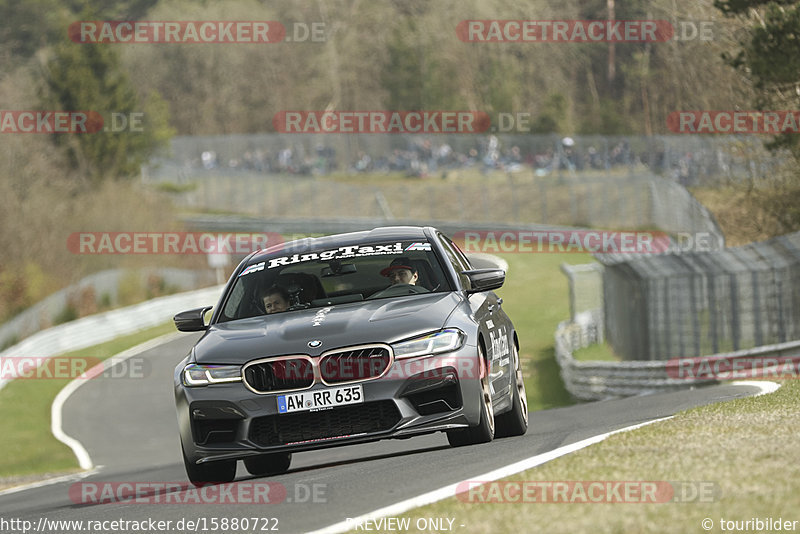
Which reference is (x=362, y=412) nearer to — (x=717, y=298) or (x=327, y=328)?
(x=327, y=328)

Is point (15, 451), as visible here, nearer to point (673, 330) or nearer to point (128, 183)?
point (673, 330)

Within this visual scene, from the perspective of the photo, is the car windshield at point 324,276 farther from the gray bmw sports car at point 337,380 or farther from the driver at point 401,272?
the gray bmw sports car at point 337,380

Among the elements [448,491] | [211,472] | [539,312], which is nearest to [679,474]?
[448,491]

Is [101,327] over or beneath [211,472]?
beneath

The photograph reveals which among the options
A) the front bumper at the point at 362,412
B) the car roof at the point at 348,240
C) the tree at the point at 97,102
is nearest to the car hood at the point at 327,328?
the front bumper at the point at 362,412

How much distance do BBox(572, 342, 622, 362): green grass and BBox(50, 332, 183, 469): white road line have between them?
39.3 ft

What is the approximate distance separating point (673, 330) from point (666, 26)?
32.8 m

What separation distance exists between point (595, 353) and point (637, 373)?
10.8 meters

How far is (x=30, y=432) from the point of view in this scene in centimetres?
2972

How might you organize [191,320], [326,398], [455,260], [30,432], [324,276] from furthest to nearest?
1. [30,432]
2. [455,260]
3. [324,276]
4. [191,320]
5. [326,398]

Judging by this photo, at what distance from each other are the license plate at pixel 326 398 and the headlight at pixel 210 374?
1.36ft

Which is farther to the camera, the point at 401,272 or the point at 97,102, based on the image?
the point at 97,102

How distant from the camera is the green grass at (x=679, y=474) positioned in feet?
18.2

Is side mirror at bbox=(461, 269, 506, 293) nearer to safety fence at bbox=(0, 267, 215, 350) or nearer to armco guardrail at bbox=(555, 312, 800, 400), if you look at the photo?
armco guardrail at bbox=(555, 312, 800, 400)
